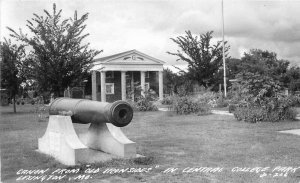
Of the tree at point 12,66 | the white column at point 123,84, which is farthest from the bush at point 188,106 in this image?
the white column at point 123,84

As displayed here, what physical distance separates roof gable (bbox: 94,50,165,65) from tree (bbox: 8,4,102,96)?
866 inches

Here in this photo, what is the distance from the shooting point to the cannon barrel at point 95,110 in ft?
22.5

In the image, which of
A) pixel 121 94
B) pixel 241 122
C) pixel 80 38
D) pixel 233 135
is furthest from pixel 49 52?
pixel 121 94

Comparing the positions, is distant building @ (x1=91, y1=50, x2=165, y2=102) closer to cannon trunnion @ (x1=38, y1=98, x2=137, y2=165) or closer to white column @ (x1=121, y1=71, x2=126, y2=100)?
white column @ (x1=121, y1=71, x2=126, y2=100)

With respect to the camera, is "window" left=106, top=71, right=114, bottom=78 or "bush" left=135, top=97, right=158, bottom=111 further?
"window" left=106, top=71, right=114, bottom=78

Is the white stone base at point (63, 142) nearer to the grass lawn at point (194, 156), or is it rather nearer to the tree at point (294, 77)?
the grass lawn at point (194, 156)

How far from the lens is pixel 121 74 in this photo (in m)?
44.1

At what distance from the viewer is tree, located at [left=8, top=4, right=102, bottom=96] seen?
63.0 ft

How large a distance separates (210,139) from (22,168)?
5.06 metres

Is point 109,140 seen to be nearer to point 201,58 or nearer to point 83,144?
point 83,144

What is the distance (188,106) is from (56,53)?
23.8 ft

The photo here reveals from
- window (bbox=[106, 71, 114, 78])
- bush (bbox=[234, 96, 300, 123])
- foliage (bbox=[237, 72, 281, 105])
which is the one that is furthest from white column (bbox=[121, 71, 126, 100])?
bush (bbox=[234, 96, 300, 123])

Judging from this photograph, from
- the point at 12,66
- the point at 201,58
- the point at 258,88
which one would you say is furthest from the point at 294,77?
the point at 12,66

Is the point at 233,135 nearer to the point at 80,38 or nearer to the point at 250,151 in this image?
the point at 250,151
